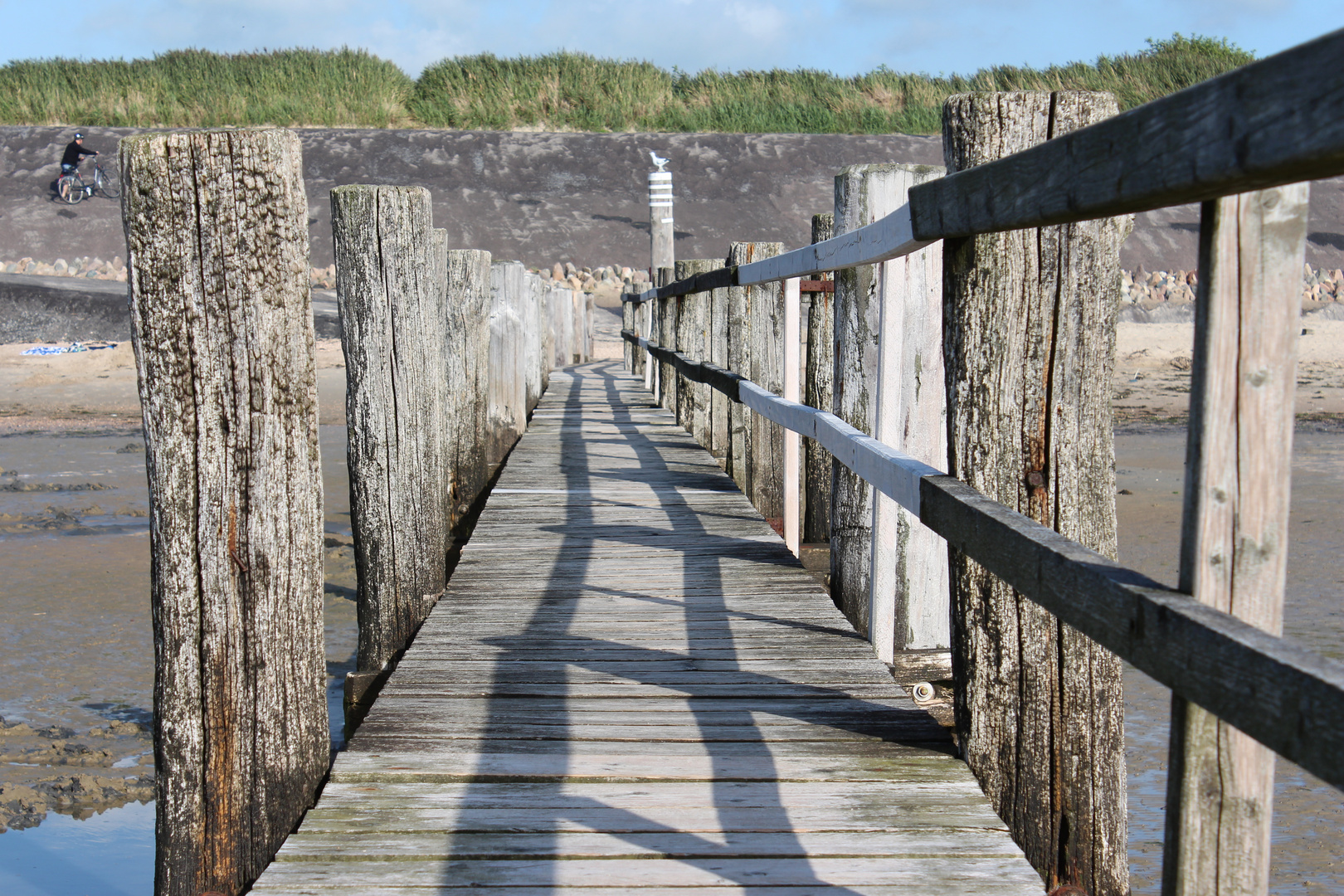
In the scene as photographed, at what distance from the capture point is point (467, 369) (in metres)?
6.45

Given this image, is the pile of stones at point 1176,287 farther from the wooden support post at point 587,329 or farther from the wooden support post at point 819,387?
the wooden support post at point 819,387

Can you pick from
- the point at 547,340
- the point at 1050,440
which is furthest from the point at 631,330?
the point at 1050,440

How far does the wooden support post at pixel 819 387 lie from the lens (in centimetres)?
514

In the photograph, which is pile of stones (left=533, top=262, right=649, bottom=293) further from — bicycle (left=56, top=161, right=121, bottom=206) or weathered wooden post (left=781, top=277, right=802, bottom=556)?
weathered wooden post (left=781, top=277, right=802, bottom=556)

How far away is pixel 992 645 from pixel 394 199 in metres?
2.49

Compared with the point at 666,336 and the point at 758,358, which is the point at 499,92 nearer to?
the point at 666,336

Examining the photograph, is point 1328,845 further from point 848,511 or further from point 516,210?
point 516,210

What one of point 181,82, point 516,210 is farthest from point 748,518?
point 181,82

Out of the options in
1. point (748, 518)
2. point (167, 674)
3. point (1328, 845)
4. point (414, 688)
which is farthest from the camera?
point (748, 518)

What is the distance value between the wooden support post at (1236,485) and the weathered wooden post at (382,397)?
2.85m

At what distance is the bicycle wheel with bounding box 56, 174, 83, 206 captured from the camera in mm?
29291

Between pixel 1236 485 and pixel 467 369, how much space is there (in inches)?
216

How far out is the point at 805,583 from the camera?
14.0 feet

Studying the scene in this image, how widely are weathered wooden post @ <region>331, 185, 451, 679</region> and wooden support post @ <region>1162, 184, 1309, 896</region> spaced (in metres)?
2.85
